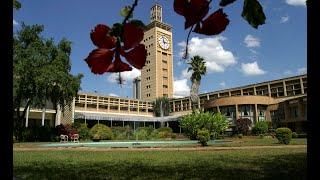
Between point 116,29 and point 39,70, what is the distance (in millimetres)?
30182

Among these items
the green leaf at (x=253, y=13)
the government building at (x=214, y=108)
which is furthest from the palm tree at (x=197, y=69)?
the green leaf at (x=253, y=13)

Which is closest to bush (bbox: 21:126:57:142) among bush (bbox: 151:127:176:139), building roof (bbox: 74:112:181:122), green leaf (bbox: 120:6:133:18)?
bush (bbox: 151:127:176:139)

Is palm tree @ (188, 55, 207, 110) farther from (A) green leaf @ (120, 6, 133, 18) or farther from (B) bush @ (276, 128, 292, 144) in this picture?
(A) green leaf @ (120, 6, 133, 18)

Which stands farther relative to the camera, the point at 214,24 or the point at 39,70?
the point at 39,70

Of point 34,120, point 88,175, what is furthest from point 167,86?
point 88,175

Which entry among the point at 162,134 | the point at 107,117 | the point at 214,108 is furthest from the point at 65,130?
the point at 214,108

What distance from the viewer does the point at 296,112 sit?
50.8 m

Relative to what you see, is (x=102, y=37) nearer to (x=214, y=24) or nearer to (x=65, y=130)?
(x=214, y=24)

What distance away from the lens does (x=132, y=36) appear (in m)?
0.59

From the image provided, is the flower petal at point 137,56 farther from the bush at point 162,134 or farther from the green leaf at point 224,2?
the bush at point 162,134

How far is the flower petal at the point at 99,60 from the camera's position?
569mm
